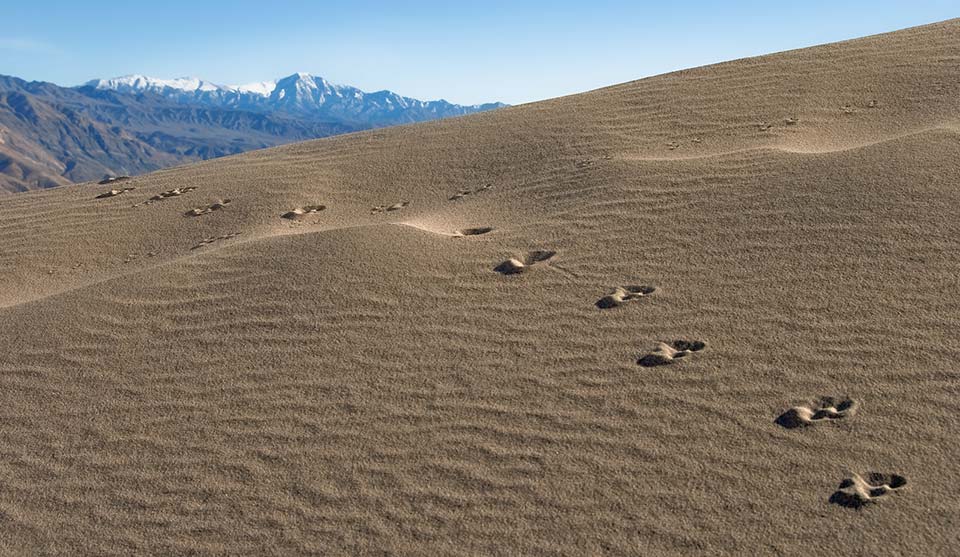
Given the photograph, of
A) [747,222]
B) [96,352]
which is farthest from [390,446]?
[747,222]

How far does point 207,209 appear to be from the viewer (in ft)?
27.2

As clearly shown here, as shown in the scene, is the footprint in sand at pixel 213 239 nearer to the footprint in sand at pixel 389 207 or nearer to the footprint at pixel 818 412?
the footprint in sand at pixel 389 207

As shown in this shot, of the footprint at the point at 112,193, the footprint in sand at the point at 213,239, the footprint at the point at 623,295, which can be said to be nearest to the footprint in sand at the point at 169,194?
the footprint at the point at 112,193

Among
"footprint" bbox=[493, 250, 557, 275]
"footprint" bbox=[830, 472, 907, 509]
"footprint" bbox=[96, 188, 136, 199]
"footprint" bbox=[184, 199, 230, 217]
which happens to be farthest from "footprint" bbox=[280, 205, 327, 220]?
"footprint" bbox=[830, 472, 907, 509]

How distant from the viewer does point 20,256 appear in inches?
298

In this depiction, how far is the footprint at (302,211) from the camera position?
7.75 m

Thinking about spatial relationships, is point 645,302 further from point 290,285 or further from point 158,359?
point 158,359

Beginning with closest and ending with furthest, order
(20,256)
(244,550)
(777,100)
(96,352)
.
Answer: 1. (244,550)
2. (96,352)
3. (20,256)
4. (777,100)

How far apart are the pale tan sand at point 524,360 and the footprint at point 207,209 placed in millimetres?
185

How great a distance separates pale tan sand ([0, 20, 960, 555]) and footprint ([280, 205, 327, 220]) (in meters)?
0.18

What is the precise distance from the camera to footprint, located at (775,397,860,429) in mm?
3660

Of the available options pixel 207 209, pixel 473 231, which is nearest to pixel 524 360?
pixel 473 231

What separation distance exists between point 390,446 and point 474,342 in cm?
107

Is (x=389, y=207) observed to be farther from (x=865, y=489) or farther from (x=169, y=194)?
(x=865, y=489)
